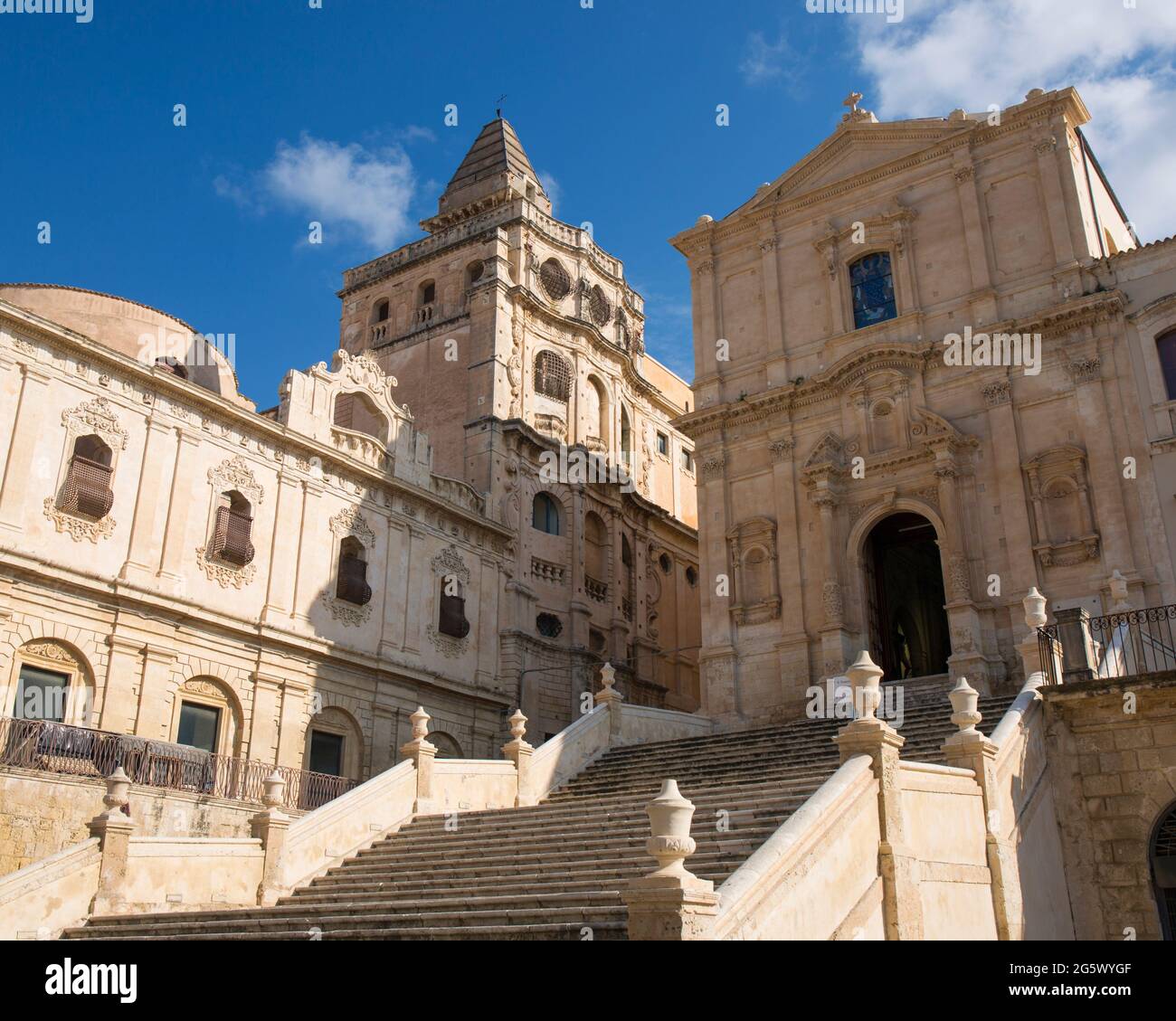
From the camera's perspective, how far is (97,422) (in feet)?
75.8

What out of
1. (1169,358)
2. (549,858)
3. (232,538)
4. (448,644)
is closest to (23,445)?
(232,538)

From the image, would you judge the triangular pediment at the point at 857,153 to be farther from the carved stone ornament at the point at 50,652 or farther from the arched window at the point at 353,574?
the carved stone ornament at the point at 50,652

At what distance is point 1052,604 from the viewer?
73.5 ft

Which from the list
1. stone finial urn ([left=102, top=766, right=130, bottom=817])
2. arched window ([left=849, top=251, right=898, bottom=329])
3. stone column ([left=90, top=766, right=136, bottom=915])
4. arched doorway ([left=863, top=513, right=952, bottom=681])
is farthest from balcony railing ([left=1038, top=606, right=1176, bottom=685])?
stone finial urn ([left=102, top=766, right=130, bottom=817])

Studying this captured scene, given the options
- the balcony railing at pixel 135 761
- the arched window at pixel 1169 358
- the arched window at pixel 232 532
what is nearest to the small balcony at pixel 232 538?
the arched window at pixel 232 532

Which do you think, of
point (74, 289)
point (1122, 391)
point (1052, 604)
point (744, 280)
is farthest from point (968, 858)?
point (74, 289)

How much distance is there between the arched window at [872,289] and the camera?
89.7 ft

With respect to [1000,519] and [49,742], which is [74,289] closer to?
[49,742]

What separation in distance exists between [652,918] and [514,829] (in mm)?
7391

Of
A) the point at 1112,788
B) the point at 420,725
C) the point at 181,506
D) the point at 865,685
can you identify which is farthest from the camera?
the point at 181,506

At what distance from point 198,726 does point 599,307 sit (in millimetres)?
22538

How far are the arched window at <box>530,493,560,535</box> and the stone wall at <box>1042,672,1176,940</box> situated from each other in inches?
791

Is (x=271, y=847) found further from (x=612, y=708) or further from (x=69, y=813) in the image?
(x=612, y=708)

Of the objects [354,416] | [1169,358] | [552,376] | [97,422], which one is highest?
[552,376]
